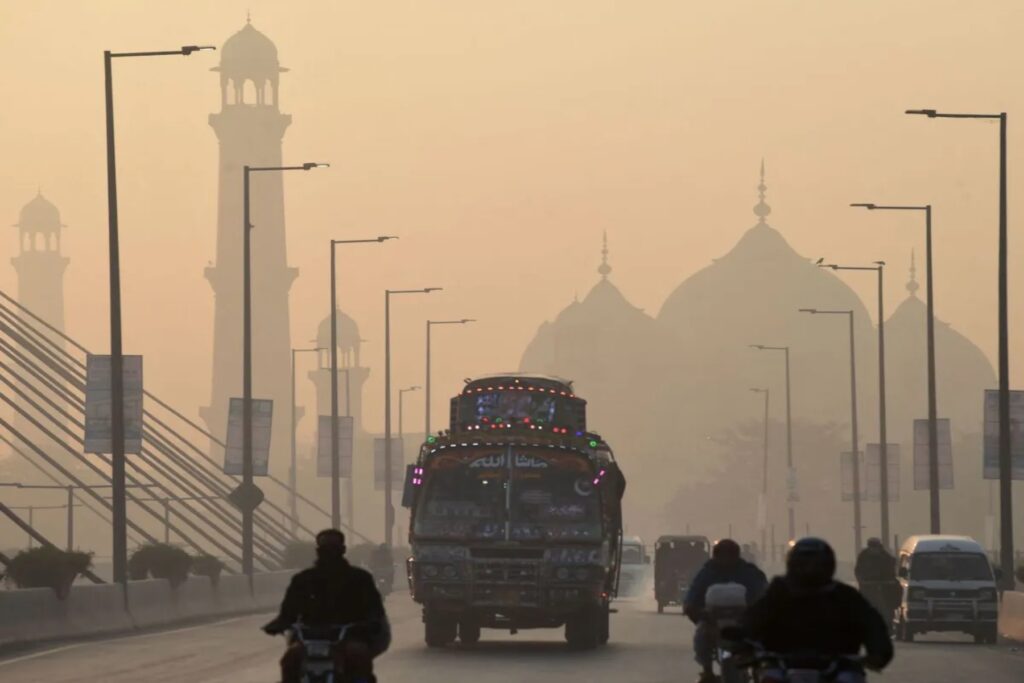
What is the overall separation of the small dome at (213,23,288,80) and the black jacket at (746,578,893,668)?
173934mm

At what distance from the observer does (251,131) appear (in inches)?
7264

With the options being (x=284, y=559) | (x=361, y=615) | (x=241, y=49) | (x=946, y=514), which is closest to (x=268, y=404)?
(x=284, y=559)

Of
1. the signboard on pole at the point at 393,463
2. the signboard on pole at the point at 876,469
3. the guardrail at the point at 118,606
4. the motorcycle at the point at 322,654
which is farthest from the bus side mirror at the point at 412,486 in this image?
the signboard on pole at the point at 393,463

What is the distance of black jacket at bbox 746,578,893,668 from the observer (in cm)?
1445

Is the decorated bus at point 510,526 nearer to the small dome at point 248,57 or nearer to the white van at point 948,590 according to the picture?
the white van at point 948,590

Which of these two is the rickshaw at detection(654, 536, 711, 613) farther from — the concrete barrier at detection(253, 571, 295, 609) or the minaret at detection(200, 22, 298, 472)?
the minaret at detection(200, 22, 298, 472)

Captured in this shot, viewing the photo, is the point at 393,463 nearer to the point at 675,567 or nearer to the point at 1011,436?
the point at 675,567

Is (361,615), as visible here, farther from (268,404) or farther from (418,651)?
(268,404)

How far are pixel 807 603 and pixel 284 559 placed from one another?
5825 centimetres

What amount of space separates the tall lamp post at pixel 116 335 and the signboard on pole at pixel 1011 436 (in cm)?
1572

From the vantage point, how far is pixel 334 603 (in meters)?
17.4

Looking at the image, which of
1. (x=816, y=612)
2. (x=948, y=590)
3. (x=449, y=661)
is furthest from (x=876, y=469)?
(x=816, y=612)

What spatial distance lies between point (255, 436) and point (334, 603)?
140 feet

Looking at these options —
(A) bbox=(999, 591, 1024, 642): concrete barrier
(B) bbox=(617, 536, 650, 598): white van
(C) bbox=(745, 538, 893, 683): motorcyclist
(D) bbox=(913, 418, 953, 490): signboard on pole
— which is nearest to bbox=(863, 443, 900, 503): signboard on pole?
(B) bbox=(617, 536, 650, 598): white van
